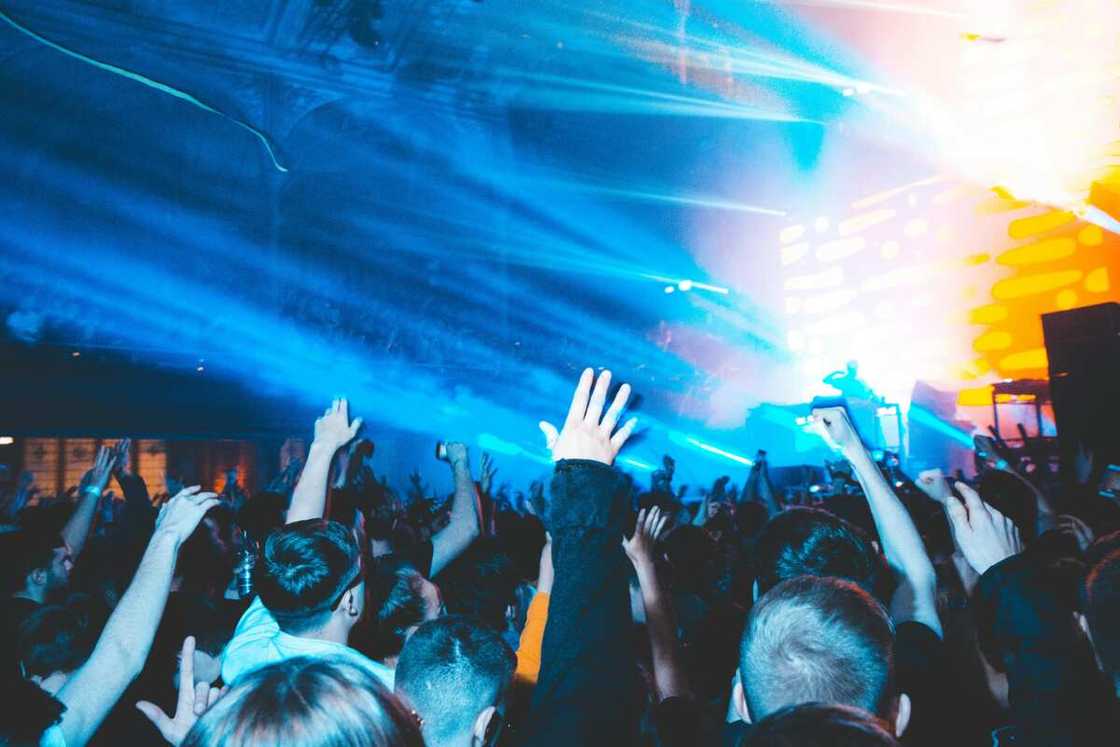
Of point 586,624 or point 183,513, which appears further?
point 183,513

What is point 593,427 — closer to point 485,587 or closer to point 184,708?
point 184,708

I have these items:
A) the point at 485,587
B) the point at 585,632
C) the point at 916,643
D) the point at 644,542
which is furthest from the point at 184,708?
the point at 916,643

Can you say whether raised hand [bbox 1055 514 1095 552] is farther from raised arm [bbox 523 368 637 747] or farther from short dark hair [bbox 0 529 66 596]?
short dark hair [bbox 0 529 66 596]

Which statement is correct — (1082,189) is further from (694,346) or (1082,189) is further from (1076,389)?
(694,346)

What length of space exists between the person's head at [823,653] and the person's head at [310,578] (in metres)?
1.09

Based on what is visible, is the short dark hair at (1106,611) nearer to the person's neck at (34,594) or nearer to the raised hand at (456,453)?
the raised hand at (456,453)

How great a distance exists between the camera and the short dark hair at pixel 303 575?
74.4 inches

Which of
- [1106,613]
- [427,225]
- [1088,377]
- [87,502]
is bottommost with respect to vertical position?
[1106,613]

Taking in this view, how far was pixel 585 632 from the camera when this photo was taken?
1.18 metres

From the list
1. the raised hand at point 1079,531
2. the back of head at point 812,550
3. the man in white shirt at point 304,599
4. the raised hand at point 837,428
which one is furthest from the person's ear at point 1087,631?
the man in white shirt at point 304,599

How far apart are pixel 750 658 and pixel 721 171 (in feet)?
57.0

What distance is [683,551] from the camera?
3775mm

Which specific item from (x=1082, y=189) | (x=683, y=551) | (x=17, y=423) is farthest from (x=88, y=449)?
(x=1082, y=189)

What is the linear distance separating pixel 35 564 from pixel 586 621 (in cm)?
315
